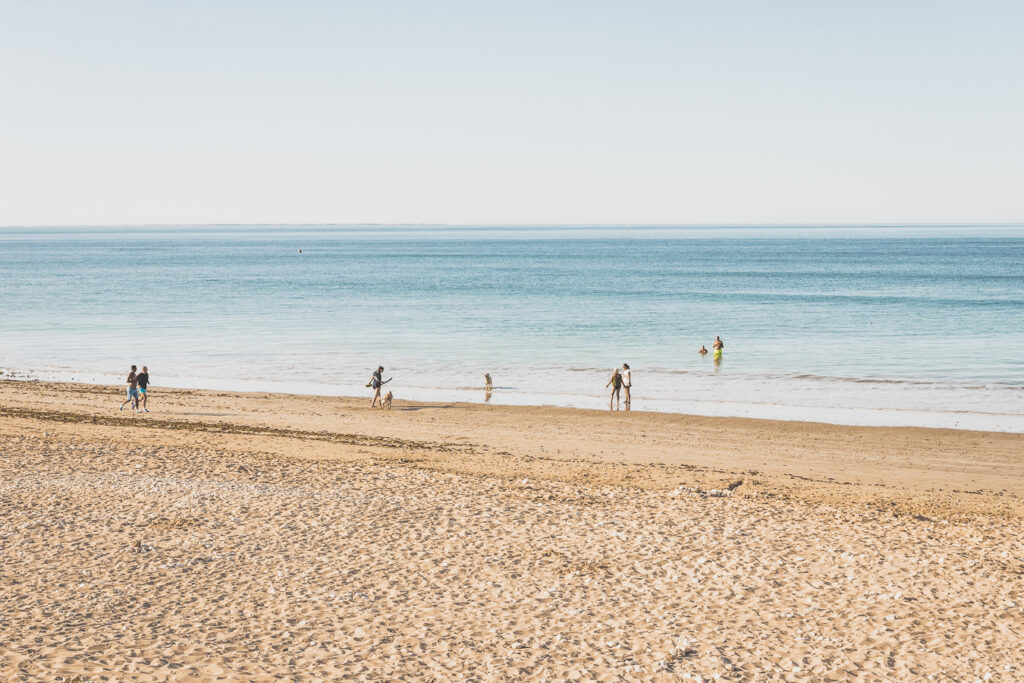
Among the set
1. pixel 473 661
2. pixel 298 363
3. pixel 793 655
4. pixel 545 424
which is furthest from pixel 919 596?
pixel 298 363

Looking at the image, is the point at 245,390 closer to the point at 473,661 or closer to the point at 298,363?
the point at 298,363

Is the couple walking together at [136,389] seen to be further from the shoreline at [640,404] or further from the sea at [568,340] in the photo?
the shoreline at [640,404]

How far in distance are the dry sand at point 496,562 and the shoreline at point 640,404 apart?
18.4ft

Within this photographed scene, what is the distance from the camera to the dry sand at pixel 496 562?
9844mm

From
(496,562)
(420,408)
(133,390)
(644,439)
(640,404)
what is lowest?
(640,404)

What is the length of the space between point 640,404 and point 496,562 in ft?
59.6

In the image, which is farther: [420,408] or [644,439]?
[420,408]

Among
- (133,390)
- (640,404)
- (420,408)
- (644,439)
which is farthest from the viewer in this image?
(640,404)

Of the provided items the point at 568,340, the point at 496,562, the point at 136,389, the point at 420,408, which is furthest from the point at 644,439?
the point at 568,340

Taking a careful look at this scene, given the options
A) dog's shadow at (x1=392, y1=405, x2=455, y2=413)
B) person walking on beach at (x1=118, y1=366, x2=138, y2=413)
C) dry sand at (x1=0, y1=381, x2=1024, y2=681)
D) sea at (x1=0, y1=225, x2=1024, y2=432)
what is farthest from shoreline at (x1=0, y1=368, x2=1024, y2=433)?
person walking on beach at (x1=118, y1=366, x2=138, y2=413)

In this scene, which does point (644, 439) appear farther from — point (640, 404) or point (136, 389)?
point (136, 389)

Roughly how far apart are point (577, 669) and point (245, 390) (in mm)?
26190

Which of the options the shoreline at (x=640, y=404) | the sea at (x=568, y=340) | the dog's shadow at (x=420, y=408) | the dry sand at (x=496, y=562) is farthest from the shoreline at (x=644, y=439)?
the sea at (x=568, y=340)

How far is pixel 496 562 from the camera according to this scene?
12.8m
